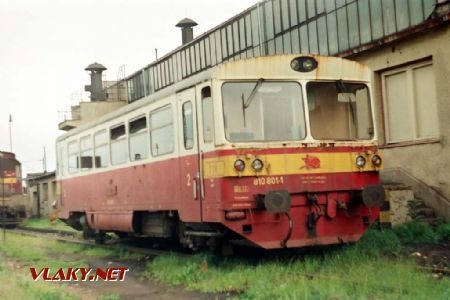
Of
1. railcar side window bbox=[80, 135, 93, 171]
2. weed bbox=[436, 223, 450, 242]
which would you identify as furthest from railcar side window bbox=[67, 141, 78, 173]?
weed bbox=[436, 223, 450, 242]

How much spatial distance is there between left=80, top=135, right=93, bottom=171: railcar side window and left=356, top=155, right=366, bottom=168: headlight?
6.81m

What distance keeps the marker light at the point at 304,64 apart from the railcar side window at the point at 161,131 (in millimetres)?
2102

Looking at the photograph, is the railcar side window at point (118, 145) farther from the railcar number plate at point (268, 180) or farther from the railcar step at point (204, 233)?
the railcar number plate at point (268, 180)

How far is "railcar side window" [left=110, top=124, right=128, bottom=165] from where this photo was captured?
12.4 m

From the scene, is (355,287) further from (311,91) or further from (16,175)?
(16,175)

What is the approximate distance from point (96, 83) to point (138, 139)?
3019 cm

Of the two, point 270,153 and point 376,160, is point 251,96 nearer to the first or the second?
point 270,153

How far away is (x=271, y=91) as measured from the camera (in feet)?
30.8

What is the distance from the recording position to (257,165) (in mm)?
9031

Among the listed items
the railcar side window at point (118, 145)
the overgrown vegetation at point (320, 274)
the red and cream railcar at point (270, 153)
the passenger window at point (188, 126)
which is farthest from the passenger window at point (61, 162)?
the passenger window at point (188, 126)

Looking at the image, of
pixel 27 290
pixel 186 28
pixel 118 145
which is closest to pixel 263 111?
pixel 27 290

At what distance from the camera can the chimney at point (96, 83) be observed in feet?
133

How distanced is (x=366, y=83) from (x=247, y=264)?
11.0 ft

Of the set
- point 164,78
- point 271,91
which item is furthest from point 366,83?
point 164,78
